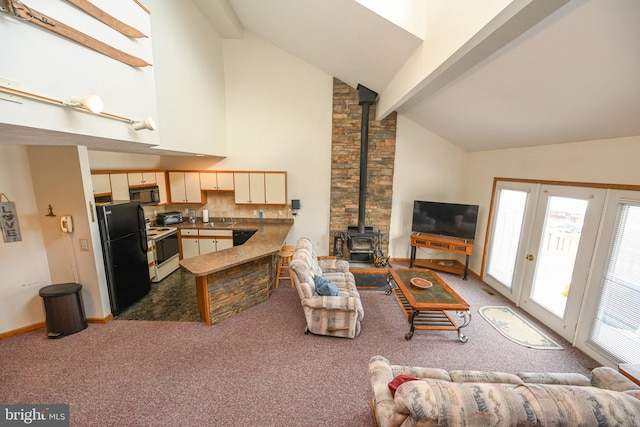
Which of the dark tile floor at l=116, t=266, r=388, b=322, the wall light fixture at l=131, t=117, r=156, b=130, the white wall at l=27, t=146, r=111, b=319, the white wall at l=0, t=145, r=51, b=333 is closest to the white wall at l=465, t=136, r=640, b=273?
the dark tile floor at l=116, t=266, r=388, b=322

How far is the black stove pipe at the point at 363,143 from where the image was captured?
4715 mm

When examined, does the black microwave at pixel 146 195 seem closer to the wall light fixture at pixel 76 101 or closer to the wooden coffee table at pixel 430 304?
the wall light fixture at pixel 76 101

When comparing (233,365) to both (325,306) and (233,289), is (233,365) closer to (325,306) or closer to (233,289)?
(233,289)

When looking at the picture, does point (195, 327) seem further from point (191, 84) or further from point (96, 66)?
point (191, 84)

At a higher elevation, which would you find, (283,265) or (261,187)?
(261,187)

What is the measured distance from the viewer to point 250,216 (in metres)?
5.55

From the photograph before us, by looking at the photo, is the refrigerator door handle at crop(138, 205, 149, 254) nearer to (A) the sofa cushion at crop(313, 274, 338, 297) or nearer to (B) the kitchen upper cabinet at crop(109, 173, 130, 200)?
(B) the kitchen upper cabinet at crop(109, 173, 130, 200)

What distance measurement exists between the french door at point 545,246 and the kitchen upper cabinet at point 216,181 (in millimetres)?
5304

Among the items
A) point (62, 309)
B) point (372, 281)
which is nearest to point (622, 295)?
point (372, 281)

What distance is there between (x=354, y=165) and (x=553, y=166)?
322 cm

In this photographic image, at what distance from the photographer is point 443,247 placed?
4871mm

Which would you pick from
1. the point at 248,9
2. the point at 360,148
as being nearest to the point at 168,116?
the point at 248,9

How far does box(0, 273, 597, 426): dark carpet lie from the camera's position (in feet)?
6.84

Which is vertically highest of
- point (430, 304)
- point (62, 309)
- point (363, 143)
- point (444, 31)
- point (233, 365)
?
point (444, 31)
